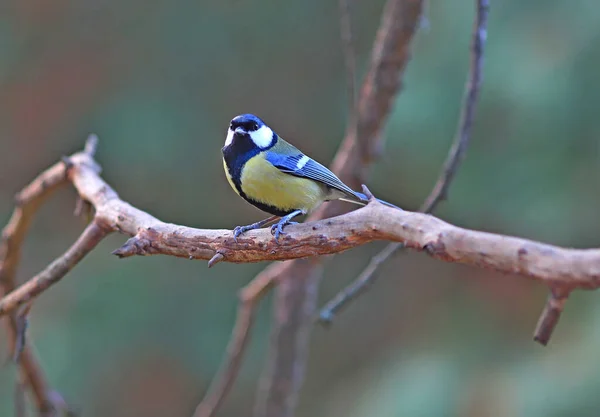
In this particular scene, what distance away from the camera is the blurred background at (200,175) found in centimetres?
338

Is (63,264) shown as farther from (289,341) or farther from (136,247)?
(289,341)

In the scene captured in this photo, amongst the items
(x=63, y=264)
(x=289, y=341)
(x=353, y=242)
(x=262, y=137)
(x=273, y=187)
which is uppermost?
(x=262, y=137)

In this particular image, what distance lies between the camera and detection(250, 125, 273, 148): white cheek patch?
1.63 meters

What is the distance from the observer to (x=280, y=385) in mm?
2516

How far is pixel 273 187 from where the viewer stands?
1.54 metres

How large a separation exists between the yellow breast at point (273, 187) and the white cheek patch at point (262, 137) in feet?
0.25

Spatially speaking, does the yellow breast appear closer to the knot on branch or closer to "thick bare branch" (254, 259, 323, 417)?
the knot on branch

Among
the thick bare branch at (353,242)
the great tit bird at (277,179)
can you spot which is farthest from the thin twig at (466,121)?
the thick bare branch at (353,242)

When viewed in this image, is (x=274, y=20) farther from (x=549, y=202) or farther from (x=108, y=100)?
(x=549, y=202)

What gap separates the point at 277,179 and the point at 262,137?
0.54 ft

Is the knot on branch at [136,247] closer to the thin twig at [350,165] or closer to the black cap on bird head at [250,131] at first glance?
the black cap on bird head at [250,131]

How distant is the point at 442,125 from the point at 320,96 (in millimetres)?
875

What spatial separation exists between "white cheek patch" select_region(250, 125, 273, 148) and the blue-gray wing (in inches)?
2.3

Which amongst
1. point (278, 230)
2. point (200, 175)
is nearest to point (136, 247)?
point (278, 230)
